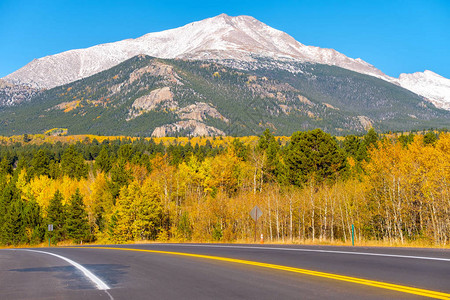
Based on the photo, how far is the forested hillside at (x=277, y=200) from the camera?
4144 centimetres

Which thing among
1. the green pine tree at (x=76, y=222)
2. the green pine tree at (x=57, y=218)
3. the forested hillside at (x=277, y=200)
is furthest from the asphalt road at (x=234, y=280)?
the green pine tree at (x=57, y=218)

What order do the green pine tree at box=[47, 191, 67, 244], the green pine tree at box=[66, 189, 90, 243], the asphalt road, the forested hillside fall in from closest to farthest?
the asphalt road, the forested hillside, the green pine tree at box=[66, 189, 90, 243], the green pine tree at box=[47, 191, 67, 244]

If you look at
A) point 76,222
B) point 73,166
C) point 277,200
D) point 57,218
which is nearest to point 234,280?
point 277,200

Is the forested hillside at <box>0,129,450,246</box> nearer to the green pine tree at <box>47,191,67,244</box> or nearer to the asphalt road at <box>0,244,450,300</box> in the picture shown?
the green pine tree at <box>47,191,67,244</box>

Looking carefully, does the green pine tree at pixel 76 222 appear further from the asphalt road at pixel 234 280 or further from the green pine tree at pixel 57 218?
the asphalt road at pixel 234 280

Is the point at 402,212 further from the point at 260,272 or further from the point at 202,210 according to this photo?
the point at 260,272

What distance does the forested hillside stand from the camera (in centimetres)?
4144

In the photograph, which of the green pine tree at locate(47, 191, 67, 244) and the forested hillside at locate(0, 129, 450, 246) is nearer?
the forested hillside at locate(0, 129, 450, 246)

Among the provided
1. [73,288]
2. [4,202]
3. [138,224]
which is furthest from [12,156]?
[73,288]

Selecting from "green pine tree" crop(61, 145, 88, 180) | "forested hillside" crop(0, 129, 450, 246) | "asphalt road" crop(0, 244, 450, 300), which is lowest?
"asphalt road" crop(0, 244, 450, 300)

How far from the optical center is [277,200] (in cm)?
5269

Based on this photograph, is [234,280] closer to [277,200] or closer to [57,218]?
[277,200]

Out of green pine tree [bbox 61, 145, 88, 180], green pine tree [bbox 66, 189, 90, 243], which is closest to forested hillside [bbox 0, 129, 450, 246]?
green pine tree [bbox 66, 189, 90, 243]

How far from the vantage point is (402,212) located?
43.5 metres
